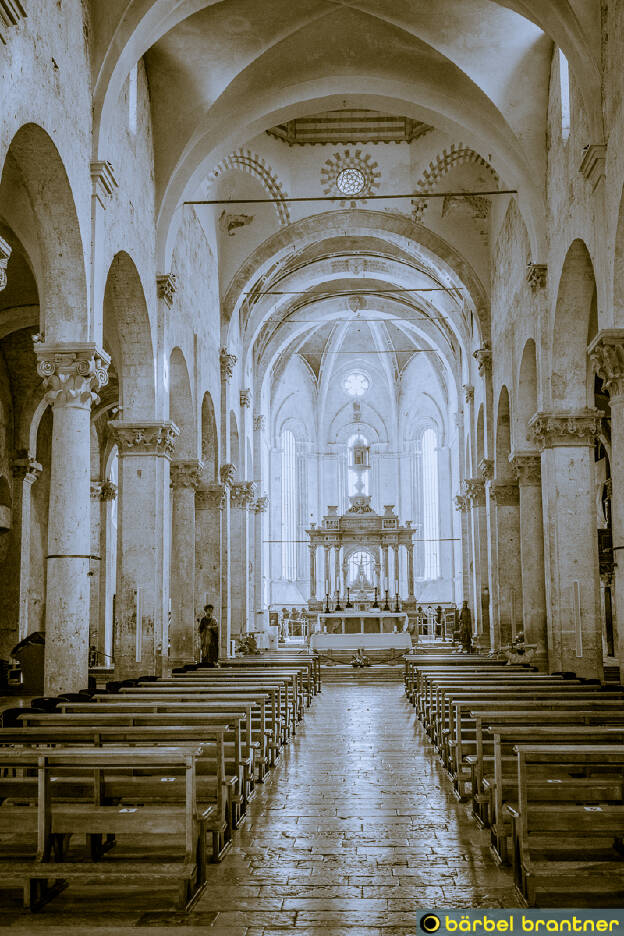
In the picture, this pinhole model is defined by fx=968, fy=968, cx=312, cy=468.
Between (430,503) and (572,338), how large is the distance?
29517mm

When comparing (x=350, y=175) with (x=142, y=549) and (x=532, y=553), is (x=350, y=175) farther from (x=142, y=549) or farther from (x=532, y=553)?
(x=142, y=549)

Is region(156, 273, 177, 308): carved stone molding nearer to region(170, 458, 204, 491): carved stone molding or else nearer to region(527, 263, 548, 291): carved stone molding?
region(170, 458, 204, 491): carved stone molding

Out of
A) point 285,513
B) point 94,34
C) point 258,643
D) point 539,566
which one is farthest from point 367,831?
point 285,513

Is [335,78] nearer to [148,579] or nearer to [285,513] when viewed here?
[148,579]

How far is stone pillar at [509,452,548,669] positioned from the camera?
1977 cm

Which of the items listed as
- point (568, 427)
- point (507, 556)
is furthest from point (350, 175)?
point (568, 427)

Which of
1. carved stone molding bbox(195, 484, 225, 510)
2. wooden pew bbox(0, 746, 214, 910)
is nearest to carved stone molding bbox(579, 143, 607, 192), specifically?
wooden pew bbox(0, 746, 214, 910)

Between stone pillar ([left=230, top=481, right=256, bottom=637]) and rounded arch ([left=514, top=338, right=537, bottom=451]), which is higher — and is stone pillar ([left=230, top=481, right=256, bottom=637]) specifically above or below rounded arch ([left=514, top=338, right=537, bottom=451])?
below

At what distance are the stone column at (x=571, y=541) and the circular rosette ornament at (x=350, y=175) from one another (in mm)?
11666

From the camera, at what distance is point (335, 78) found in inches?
760

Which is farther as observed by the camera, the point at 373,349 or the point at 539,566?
the point at 373,349

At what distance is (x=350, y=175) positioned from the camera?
2641cm

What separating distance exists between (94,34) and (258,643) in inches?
864

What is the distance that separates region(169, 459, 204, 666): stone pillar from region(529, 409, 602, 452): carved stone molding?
26.2 ft
